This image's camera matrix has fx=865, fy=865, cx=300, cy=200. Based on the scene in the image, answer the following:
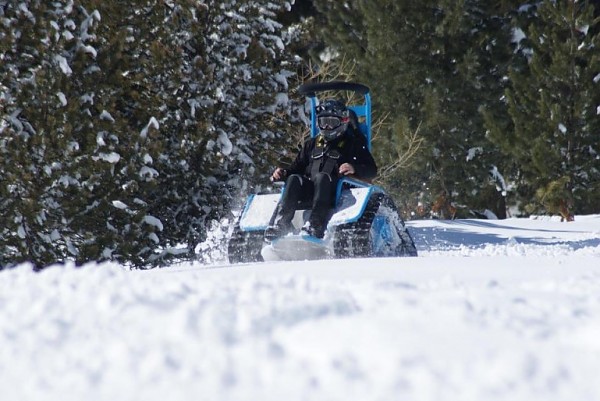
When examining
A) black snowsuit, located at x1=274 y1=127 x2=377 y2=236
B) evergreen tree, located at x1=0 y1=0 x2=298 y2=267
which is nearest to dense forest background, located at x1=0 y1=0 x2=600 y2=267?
evergreen tree, located at x1=0 y1=0 x2=298 y2=267

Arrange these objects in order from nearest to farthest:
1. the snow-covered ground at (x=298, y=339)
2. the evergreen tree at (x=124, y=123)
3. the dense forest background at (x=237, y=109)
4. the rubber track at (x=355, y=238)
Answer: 1. the snow-covered ground at (x=298, y=339)
2. the rubber track at (x=355, y=238)
3. the evergreen tree at (x=124, y=123)
4. the dense forest background at (x=237, y=109)

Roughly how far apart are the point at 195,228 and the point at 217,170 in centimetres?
92

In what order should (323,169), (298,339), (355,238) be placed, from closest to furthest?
1. (298,339)
2. (355,238)
3. (323,169)

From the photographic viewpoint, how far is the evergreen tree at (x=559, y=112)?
18984 millimetres

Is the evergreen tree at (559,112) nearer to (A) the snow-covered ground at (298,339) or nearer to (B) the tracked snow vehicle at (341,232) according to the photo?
(B) the tracked snow vehicle at (341,232)

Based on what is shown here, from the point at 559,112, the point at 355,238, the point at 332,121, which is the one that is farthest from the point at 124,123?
the point at 559,112

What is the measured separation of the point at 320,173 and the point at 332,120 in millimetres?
818

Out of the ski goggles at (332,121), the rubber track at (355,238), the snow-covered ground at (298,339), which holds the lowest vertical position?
the rubber track at (355,238)

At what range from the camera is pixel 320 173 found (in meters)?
8.30

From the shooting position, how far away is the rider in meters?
8.06

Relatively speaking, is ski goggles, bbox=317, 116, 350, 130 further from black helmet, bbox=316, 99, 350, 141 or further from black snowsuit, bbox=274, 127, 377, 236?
black snowsuit, bbox=274, 127, 377, 236

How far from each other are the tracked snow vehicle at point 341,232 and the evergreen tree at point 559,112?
11.4 meters

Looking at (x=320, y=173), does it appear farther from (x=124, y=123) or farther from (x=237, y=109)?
(x=237, y=109)

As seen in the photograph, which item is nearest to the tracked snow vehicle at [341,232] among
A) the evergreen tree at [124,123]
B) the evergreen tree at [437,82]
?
the evergreen tree at [124,123]
